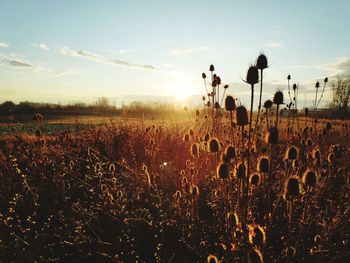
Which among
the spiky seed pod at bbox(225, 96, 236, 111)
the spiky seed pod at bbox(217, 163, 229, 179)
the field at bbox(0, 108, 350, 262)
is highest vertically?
the spiky seed pod at bbox(225, 96, 236, 111)

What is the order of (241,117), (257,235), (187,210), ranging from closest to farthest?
(257,235)
(241,117)
(187,210)

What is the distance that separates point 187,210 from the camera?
457 centimetres

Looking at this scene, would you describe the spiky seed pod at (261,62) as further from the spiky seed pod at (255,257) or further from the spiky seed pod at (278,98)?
the spiky seed pod at (255,257)

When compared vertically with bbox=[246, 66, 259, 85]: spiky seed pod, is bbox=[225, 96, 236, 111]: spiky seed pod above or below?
below

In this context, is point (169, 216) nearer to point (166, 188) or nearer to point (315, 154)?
point (166, 188)

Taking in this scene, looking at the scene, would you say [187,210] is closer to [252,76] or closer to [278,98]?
[278,98]

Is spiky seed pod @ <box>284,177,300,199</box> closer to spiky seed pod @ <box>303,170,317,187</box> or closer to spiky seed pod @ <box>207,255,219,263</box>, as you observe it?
spiky seed pod @ <box>303,170,317,187</box>

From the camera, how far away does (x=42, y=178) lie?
6062mm

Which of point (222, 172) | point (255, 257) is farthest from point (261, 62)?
point (255, 257)

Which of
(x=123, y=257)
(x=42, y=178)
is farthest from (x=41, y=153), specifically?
(x=123, y=257)

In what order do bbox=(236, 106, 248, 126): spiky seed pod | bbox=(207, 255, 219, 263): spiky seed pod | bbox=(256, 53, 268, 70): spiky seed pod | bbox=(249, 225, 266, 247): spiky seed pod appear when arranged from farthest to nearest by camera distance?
bbox=(256, 53, 268, 70): spiky seed pod → bbox=(236, 106, 248, 126): spiky seed pod → bbox=(207, 255, 219, 263): spiky seed pod → bbox=(249, 225, 266, 247): spiky seed pod

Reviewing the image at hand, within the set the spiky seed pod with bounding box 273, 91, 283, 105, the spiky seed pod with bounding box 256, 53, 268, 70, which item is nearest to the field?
the spiky seed pod with bounding box 273, 91, 283, 105

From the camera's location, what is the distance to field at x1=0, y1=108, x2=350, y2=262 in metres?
3.25

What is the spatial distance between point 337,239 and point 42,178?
16.7 feet
